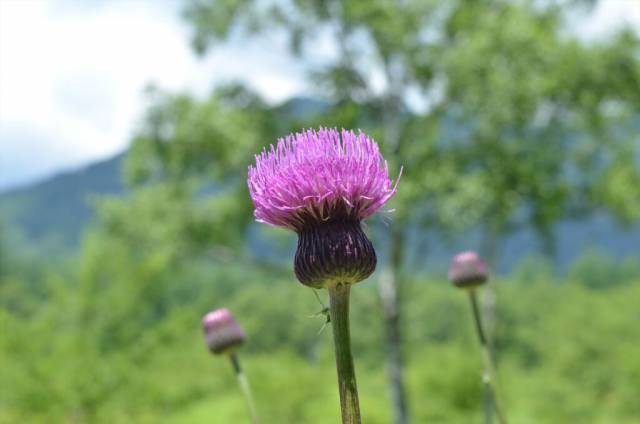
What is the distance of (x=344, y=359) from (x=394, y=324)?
55.5 ft

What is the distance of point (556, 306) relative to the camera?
6394cm

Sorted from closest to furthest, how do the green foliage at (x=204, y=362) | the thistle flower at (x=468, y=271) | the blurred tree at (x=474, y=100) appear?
1. the thistle flower at (x=468, y=271)
2. the green foliage at (x=204, y=362)
3. the blurred tree at (x=474, y=100)

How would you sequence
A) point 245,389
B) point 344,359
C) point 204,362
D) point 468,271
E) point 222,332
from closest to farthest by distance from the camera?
point 344,359 < point 245,389 < point 222,332 < point 468,271 < point 204,362

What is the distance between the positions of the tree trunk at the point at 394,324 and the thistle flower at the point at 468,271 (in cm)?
1484

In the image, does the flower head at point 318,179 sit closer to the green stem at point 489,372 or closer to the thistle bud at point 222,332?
the green stem at point 489,372

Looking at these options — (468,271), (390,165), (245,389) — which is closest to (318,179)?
(245,389)

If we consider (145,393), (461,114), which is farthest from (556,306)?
(145,393)

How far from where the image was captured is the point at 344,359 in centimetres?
128

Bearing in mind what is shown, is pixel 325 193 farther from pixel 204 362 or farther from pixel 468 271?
pixel 204 362

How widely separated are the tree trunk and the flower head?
1652 cm

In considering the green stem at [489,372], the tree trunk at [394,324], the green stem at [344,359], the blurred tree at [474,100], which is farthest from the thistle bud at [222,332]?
the tree trunk at [394,324]

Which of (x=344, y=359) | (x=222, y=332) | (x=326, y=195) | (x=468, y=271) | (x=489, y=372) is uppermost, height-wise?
(x=468, y=271)

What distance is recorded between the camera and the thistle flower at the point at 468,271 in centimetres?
299

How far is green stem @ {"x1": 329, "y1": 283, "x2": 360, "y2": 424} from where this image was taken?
4.07ft
